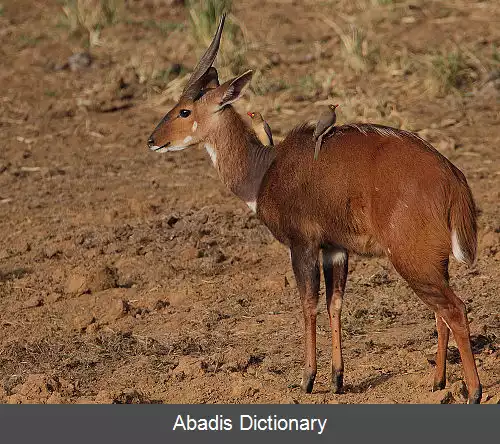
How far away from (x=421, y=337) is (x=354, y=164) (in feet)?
5.90

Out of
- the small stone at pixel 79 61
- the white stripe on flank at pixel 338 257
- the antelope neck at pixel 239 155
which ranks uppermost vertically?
the antelope neck at pixel 239 155

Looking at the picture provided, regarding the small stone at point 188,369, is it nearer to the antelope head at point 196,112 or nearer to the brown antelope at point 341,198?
the brown antelope at point 341,198

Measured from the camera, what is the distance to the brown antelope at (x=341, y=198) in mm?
7109

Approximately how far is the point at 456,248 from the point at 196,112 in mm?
2189

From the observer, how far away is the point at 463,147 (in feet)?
42.4

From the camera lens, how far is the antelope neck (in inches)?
319

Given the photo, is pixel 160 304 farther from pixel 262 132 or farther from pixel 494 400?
pixel 494 400

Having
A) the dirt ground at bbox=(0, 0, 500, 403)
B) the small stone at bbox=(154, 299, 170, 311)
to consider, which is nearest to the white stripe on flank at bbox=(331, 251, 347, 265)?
the dirt ground at bbox=(0, 0, 500, 403)

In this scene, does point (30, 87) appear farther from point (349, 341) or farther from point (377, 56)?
point (349, 341)

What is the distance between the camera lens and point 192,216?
1131cm

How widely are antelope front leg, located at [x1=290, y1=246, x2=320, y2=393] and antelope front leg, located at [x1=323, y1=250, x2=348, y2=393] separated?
0.15 metres

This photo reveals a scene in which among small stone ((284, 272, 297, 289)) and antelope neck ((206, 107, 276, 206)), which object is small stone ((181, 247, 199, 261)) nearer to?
small stone ((284, 272, 297, 289))

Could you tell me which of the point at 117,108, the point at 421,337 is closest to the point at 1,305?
the point at 421,337

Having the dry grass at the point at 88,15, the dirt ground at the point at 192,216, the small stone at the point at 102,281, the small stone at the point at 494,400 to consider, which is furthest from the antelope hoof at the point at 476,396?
the dry grass at the point at 88,15
